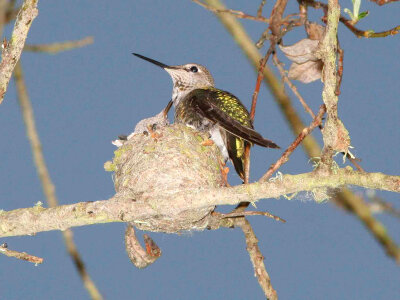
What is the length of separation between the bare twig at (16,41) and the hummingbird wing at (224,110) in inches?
52.4

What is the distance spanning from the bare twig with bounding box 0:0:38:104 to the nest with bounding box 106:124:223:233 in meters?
0.87

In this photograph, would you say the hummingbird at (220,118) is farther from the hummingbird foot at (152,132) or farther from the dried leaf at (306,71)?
the dried leaf at (306,71)

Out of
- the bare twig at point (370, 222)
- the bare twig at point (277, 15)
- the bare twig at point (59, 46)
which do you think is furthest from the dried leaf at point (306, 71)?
the bare twig at point (59, 46)

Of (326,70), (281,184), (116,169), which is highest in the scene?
(116,169)

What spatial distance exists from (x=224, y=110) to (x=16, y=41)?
172 cm

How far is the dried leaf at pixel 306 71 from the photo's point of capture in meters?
3.08

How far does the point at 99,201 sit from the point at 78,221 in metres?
0.14

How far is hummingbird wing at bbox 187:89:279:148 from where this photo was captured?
A: 3231 millimetres

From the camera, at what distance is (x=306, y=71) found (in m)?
3.09

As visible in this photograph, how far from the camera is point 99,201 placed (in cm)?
264

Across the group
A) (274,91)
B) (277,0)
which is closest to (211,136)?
(274,91)

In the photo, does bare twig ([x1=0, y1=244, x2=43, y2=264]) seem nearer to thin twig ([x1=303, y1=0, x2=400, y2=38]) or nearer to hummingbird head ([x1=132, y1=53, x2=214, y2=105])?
thin twig ([x1=303, y1=0, x2=400, y2=38])

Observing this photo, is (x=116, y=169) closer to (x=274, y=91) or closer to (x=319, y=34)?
(x=274, y=91)

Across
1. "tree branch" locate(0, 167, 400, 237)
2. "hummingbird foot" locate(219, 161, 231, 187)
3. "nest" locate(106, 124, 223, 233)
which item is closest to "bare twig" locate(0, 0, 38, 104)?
"tree branch" locate(0, 167, 400, 237)
